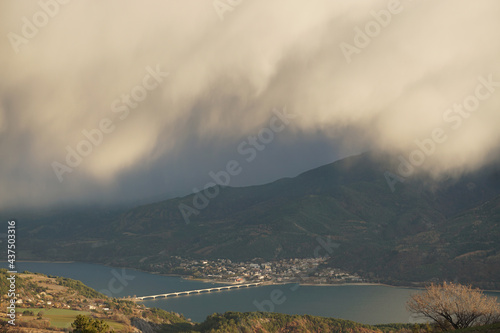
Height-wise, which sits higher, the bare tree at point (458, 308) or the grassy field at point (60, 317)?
the grassy field at point (60, 317)

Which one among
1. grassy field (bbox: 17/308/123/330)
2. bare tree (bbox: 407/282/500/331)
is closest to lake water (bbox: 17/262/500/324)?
grassy field (bbox: 17/308/123/330)

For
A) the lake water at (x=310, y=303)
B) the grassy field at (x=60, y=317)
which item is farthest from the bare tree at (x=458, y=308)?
the lake water at (x=310, y=303)

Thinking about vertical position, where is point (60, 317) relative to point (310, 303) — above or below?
above

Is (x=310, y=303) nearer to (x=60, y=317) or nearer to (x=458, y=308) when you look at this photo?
(x=60, y=317)

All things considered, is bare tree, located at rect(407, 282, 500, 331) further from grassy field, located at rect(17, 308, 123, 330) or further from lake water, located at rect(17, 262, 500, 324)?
lake water, located at rect(17, 262, 500, 324)

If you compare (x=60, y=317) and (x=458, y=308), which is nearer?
(x=458, y=308)

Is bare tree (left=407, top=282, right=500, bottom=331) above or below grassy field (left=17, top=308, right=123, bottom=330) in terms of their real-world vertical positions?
below

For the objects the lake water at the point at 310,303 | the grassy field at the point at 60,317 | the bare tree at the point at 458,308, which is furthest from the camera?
the lake water at the point at 310,303

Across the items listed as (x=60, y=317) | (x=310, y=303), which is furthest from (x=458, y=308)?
(x=310, y=303)

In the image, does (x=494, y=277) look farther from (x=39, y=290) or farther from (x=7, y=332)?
(x=7, y=332)

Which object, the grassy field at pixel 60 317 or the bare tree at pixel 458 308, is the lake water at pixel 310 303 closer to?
the grassy field at pixel 60 317

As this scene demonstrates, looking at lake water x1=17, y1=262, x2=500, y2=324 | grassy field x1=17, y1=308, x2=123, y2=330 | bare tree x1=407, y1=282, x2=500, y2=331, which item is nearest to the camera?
bare tree x1=407, y1=282, x2=500, y2=331
